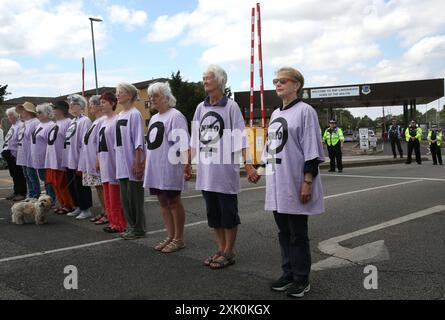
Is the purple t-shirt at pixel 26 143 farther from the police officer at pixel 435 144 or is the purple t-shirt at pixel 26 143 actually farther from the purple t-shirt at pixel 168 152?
the police officer at pixel 435 144

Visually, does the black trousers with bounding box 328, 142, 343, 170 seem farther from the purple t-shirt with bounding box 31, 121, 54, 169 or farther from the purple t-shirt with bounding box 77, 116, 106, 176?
the purple t-shirt with bounding box 77, 116, 106, 176

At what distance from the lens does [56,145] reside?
8.14m

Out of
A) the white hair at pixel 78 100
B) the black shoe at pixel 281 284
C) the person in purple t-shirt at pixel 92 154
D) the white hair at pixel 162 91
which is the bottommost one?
the black shoe at pixel 281 284

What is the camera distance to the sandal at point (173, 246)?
5465 mm

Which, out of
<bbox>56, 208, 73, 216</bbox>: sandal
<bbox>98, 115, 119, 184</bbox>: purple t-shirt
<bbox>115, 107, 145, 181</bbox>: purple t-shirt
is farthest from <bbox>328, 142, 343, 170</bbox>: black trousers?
<bbox>115, 107, 145, 181</bbox>: purple t-shirt

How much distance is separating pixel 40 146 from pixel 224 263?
5.29 m

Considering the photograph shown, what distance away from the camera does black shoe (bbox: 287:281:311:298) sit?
396 cm

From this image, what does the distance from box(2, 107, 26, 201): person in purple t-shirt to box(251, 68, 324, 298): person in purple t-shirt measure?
7.51 metres

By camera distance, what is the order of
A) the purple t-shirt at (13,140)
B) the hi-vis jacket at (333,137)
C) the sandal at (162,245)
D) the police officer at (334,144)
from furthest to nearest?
1. the hi-vis jacket at (333,137)
2. the police officer at (334,144)
3. the purple t-shirt at (13,140)
4. the sandal at (162,245)

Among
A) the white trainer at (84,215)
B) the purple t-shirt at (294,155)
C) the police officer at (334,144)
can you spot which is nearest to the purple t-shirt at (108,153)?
the white trainer at (84,215)

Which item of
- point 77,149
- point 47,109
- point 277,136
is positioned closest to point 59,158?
point 77,149

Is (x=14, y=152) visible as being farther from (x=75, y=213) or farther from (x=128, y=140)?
(x=128, y=140)

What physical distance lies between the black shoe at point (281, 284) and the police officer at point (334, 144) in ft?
39.8
